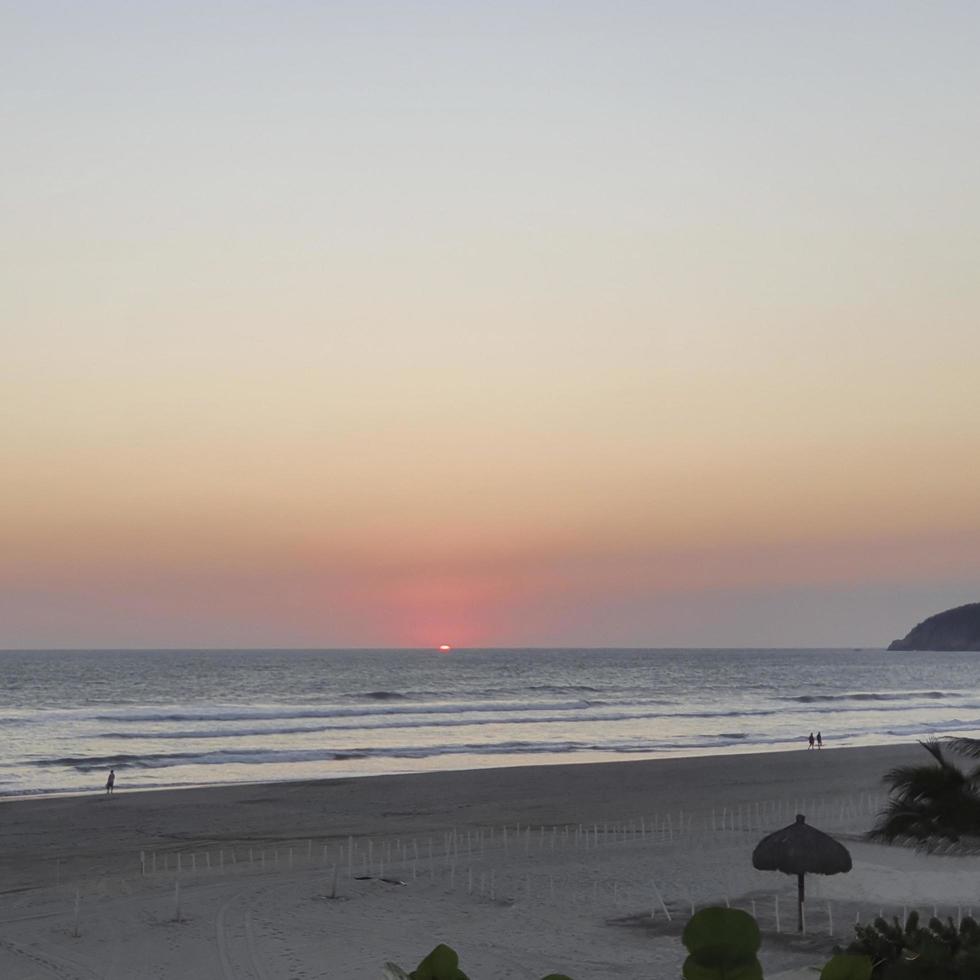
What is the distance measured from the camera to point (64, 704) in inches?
3863

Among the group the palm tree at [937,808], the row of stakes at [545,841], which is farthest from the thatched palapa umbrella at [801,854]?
the palm tree at [937,808]

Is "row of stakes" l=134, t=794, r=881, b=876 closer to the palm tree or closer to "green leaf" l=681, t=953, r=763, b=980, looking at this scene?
the palm tree

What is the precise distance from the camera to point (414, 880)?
2412 cm

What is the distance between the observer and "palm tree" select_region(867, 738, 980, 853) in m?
24.3

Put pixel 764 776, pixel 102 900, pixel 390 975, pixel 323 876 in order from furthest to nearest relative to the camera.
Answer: pixel 764 776
pixel 323 876
pixel 102 900
pixel 390 975

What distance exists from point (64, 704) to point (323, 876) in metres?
79.6

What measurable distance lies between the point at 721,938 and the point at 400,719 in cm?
7877

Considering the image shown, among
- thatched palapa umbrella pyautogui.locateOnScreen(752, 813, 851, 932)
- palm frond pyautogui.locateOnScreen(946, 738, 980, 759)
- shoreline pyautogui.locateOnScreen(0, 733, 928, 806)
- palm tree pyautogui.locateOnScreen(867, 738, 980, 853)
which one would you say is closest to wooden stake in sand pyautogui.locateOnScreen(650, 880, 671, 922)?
thatched palapa umbrella pyautogui.locateOnScreen(752, 813, 851, 932)

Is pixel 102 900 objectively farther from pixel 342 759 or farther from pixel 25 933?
pixel 342 759

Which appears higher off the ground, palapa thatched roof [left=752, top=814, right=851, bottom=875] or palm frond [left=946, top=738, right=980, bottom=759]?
palm frond [left=946, top=738, right=980, bottom=759]

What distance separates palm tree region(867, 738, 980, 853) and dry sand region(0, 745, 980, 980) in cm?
52

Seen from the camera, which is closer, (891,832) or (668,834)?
(891,832)

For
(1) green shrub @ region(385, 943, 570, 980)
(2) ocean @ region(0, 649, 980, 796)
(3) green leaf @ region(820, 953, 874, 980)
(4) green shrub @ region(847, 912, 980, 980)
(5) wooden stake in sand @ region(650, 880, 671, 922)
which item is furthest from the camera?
(2) ocean @ region(0, 649, 980, 796)

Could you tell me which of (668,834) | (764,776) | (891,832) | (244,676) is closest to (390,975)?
(891,832)
